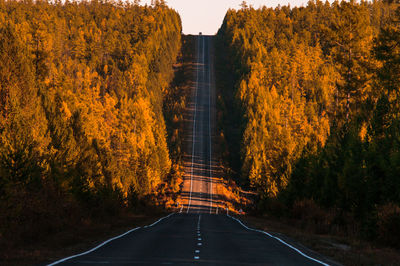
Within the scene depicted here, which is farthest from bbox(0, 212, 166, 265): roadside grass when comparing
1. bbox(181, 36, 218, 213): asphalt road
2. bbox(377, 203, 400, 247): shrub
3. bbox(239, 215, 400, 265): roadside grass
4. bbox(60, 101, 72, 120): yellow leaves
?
bbox(181, 36, 218, 213): asphalt road

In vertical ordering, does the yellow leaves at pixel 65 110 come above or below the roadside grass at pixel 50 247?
above

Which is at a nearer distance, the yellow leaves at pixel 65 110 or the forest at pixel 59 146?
the forest at pixel 59 146

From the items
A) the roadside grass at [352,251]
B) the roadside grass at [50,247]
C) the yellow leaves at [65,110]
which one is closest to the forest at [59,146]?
the yellow leaves at [65,110]

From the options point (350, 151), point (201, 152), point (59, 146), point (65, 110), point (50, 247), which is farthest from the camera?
point (201, 152)

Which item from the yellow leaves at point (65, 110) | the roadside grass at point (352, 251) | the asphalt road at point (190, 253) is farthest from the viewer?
the yellow leaves at point (65, 110)

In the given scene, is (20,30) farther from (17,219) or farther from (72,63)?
(72,63)

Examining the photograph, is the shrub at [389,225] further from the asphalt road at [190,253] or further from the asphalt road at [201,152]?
the asphalt road at [201,152]

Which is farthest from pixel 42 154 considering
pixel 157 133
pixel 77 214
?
pixel 157 133

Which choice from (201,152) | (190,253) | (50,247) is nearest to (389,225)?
(190,253)

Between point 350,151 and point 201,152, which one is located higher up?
point 350,151

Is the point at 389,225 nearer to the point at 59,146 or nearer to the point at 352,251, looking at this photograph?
the point at 352,251

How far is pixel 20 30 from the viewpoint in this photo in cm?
6631

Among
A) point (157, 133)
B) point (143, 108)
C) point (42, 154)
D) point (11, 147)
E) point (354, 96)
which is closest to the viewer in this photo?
point (11, 147)

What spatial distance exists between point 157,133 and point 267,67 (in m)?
54.7
